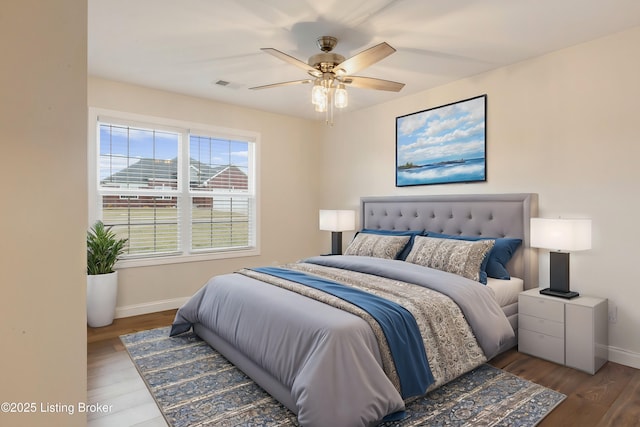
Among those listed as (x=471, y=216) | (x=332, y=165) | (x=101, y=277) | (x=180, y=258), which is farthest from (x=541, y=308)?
(x=101, y=277)

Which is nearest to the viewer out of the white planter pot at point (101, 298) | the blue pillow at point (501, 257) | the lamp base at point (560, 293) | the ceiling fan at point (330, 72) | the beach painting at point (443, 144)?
the ceiling fan at point (330, 72)

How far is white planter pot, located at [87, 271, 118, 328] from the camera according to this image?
142 inches

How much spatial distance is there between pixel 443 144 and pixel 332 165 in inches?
74.6

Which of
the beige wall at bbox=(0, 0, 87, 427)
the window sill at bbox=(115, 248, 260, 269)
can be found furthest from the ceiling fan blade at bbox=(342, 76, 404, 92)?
the window sill at bbox=(115, 248, 260, 269)

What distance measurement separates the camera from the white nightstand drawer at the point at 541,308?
109 inches

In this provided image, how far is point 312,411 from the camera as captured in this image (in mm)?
1739

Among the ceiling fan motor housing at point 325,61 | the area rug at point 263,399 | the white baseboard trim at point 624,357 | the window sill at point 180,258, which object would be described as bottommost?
the area rug at point 263,399

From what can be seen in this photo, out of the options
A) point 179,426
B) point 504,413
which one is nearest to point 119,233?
point 179,426

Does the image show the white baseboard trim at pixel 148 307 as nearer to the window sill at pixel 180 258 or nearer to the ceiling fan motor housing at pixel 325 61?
the window sill at pixel 180 258

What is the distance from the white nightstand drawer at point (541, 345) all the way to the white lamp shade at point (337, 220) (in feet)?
7.81

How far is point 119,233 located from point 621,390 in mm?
4726

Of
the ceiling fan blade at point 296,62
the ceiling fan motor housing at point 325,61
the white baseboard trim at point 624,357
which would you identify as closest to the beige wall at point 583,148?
the white baseboard trim at point 624,357

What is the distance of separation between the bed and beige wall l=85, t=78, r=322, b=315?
1095mm

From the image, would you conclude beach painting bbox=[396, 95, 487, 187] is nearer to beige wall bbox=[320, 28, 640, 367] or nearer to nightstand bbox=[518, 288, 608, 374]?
beige wall bbox=[320, 28, 640, 367]
